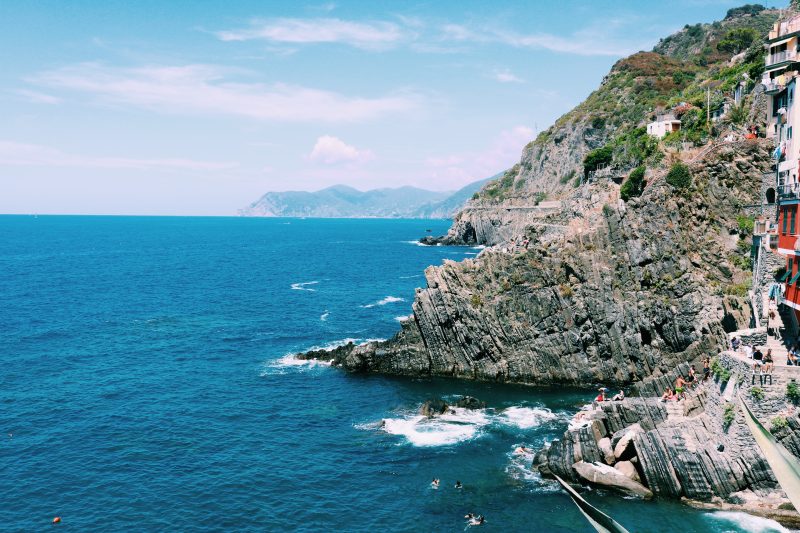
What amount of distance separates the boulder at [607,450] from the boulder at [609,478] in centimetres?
74

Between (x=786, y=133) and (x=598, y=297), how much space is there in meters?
24.5

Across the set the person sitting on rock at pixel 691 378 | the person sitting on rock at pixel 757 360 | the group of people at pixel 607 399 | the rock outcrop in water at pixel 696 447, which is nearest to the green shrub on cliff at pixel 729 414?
the rock outcrop in water at pixel 696 447

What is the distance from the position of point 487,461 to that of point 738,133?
164ft

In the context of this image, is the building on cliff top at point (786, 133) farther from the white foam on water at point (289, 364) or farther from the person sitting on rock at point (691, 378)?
the white foam on water at point (289, 364)

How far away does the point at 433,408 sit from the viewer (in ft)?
203

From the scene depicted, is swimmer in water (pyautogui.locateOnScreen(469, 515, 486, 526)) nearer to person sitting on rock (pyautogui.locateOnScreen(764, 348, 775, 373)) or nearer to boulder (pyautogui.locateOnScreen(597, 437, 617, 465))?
boulder (pyautogui.locateOnScreen(597, 437, 617, 465))

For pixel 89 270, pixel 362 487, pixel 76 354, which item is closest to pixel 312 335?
pixel 76 354

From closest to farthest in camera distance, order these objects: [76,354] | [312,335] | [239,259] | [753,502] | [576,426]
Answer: [753,502], [576,426], [76,354], [312,335], [239,259]

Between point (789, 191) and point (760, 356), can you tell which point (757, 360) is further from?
point (789, 191)

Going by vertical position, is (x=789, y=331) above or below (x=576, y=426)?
above

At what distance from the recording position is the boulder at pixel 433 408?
201 ft

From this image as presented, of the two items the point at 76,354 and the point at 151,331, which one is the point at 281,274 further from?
the point at 76,354

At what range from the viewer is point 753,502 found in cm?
4134

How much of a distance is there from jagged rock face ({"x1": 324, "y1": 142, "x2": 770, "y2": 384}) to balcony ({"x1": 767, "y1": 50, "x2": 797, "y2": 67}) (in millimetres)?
8640
